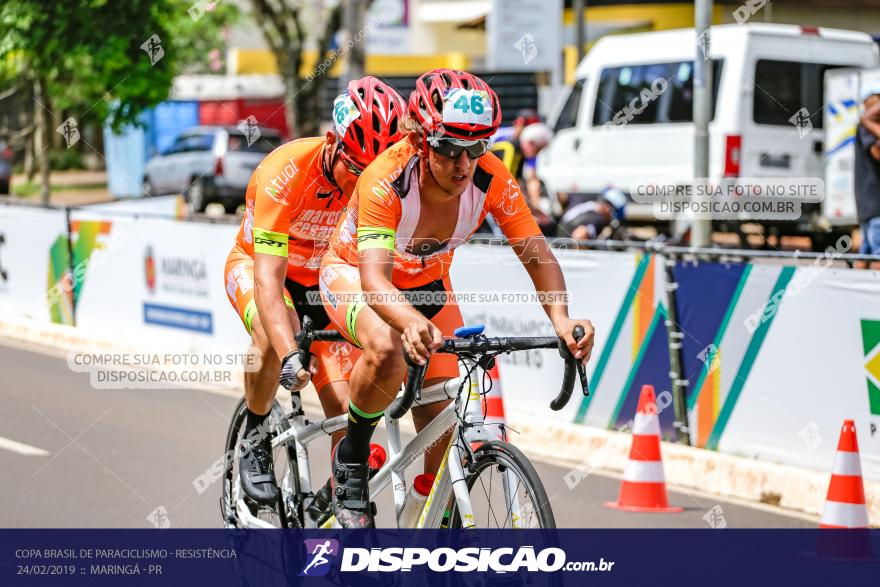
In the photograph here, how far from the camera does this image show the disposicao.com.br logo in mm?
4477

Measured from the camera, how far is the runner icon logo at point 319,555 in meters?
5.38

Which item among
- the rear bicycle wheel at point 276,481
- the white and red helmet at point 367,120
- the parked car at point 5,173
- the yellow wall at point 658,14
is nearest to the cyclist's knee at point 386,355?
the white and red helmet at point 367,120

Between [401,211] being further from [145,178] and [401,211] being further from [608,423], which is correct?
[145,178]

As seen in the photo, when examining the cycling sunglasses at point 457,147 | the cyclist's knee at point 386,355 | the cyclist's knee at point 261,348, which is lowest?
the cyclist's knee at point 261,348

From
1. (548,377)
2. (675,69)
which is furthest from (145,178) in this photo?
(548,377)

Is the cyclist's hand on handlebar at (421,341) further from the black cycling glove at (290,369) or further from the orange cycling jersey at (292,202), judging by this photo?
the orange cycling jersey at (292,202)

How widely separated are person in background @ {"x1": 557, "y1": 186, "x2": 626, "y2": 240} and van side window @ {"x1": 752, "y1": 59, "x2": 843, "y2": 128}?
4.28 m

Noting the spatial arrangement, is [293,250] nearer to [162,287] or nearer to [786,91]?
[162,287]

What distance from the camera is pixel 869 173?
39.6 feet

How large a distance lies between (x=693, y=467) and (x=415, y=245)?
13.3ft

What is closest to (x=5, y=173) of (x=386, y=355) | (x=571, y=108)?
(x=571, y=108)

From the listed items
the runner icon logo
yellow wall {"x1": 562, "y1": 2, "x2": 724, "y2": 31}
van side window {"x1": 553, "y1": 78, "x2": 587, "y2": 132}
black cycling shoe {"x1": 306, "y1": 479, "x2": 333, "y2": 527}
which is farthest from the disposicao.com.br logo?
yellow wall {"x1": 562, "y1": 2, "x2": 724, "y2": 31}

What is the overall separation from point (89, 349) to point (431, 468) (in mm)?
9929

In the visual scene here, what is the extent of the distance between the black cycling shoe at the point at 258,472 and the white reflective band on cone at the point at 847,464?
2743 millimetres
